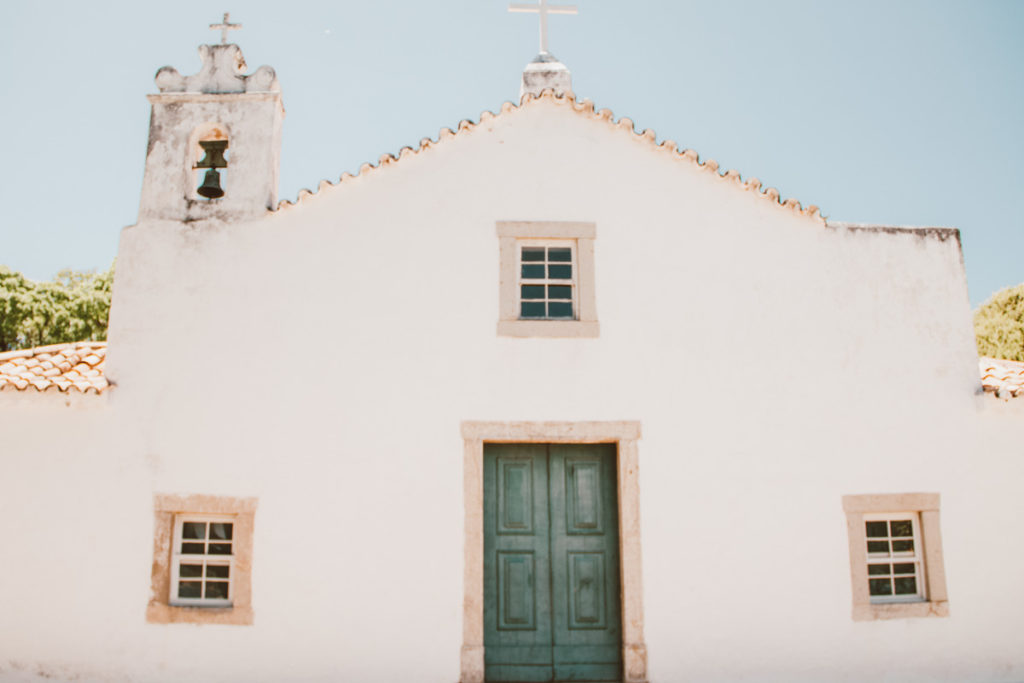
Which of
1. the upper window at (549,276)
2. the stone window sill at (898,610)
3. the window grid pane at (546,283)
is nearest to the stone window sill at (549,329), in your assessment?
the upper window at (549,276)

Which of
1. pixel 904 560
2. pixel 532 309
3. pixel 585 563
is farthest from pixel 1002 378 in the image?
pixel 532 309

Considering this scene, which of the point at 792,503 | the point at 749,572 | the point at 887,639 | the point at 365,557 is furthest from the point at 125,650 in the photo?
the point at 887,639

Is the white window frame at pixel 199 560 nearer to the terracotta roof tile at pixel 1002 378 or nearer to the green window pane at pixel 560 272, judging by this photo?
the green window pane at pixel 560 272

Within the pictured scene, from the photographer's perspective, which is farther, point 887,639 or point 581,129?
point 581,129

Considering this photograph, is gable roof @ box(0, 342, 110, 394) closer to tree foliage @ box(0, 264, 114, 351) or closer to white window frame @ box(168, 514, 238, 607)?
white window frame @ box(168, 514, 238, 607)

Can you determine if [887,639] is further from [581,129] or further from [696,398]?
[581,129]

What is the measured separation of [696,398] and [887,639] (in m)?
2.75

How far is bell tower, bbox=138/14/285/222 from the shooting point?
24.2ft

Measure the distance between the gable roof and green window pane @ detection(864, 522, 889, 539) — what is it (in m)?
7.24

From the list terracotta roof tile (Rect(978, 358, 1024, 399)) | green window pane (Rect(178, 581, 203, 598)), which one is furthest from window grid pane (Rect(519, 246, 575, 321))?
terracotta roof tile (Rect(978, 358, 1024, 399))

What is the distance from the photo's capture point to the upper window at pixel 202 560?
21.6 feet

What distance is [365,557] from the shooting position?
22.0ft

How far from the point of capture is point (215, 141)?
776cm

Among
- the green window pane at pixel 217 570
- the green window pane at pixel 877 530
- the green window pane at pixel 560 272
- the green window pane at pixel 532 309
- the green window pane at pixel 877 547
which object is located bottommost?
the green window pane at pixel 217 570
